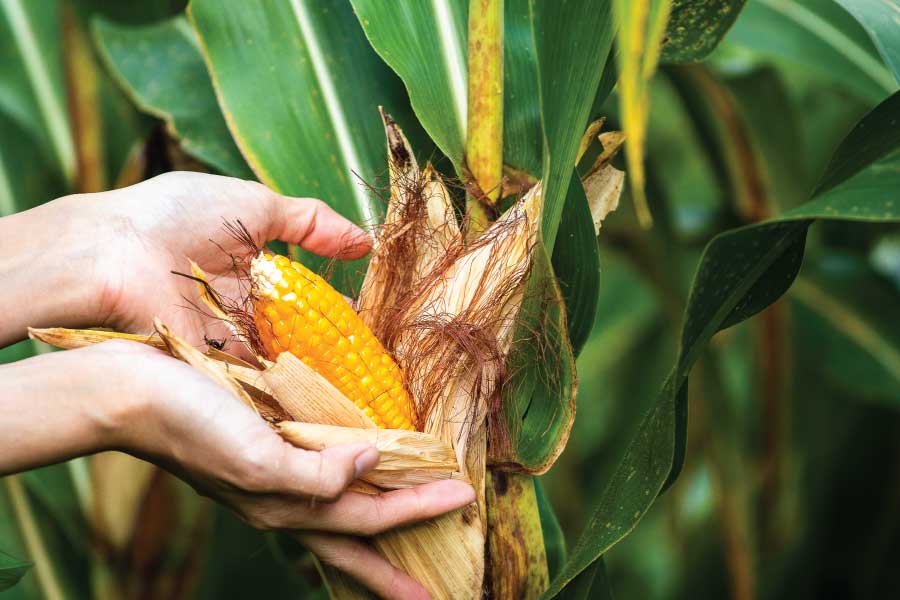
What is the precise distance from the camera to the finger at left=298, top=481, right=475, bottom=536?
607mm

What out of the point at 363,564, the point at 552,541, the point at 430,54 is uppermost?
the point at 430,54

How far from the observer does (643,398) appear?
1.86 meters

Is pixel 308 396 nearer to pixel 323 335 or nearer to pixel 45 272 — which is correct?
pixel 323 335

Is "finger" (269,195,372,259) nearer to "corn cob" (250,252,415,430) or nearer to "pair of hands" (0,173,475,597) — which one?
"pair of hands" (0,173,475,597)

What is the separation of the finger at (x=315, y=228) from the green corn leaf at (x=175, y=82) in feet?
0.68

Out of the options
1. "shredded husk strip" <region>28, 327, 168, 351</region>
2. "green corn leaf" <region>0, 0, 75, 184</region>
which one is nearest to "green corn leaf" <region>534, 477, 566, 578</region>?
"shredded husk strip" <region>28, 327, 168, 351</region>

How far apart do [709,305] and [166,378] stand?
398 mm

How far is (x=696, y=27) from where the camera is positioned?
732 mm

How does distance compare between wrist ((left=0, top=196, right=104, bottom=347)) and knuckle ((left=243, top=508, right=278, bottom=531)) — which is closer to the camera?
knuckle ((left=243, top=508, right=278, bottom=531))

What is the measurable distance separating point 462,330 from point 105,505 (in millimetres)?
721

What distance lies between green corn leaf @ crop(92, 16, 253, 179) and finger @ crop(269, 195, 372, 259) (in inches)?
8.2

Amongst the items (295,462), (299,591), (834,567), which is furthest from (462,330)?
(834,567)

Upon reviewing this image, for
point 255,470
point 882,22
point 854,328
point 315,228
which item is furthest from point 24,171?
point 854,328

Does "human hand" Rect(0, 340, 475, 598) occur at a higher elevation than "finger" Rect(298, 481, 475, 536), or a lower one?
higher
